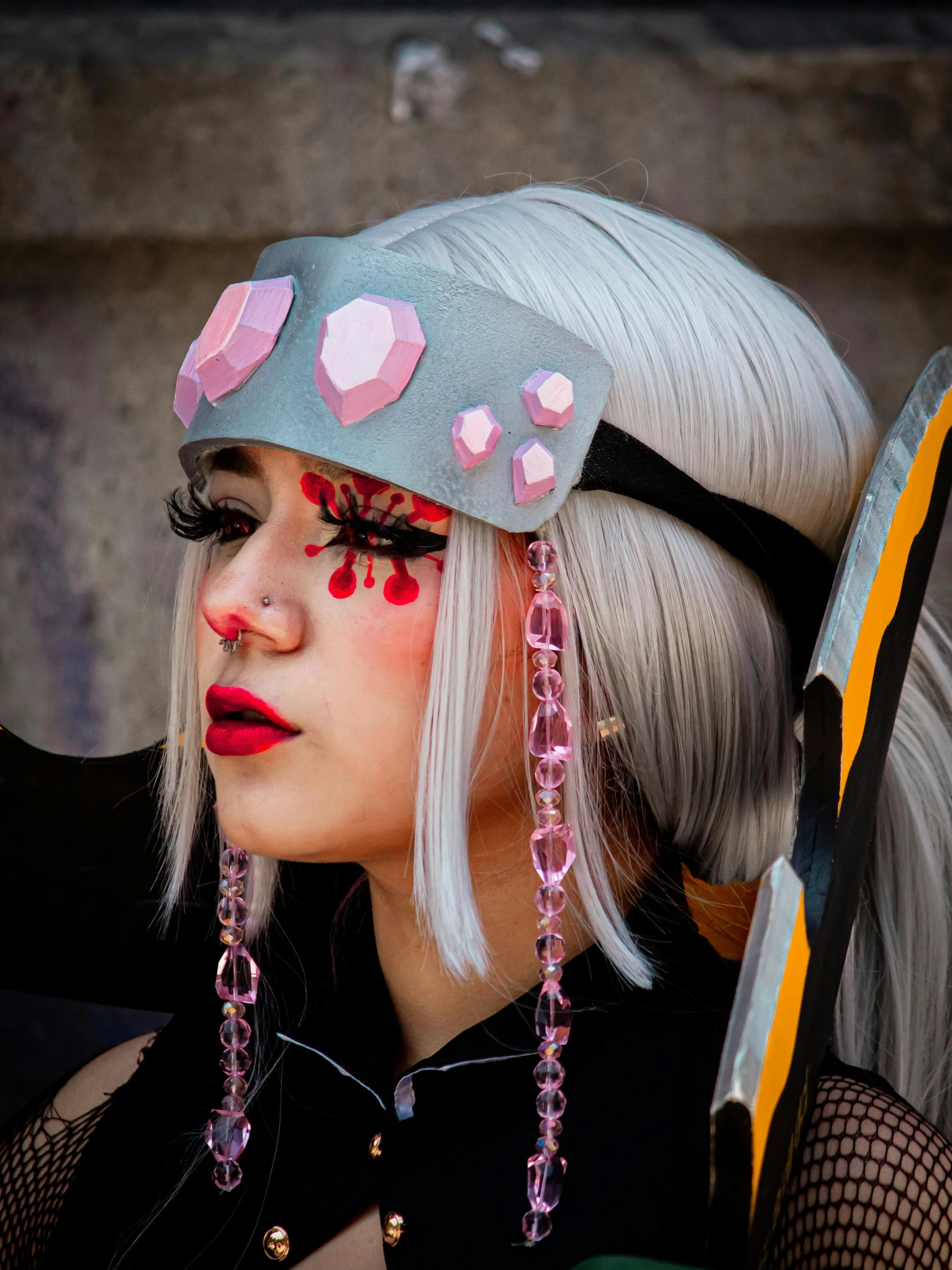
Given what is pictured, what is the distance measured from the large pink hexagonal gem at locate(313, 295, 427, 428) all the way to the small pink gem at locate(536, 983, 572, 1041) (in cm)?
48

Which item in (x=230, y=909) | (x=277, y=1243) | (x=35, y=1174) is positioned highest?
(x=230, y=909)

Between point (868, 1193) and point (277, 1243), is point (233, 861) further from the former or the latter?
point (868, 1193)

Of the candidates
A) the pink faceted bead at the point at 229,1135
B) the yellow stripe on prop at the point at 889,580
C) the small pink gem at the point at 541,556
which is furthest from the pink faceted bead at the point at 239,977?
the yellow stripe on prop at the point at 889,580

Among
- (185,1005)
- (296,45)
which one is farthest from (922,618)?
(296,45)

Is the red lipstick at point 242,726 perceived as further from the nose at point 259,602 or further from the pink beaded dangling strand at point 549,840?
the pink beaded dangling strand at point 549,840

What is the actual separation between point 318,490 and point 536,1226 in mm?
592

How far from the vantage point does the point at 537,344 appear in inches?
36.7

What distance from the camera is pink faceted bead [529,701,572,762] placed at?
36.7 inches

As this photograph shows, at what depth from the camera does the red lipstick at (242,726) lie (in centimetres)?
95

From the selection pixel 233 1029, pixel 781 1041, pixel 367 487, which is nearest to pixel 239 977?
pixel 233 1029

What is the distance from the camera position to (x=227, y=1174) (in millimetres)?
1059

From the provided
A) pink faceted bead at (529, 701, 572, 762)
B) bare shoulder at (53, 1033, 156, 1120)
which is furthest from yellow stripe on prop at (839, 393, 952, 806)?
bare shoulder at (53, 1033, 156, 1120)

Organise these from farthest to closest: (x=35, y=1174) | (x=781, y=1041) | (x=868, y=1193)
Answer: (x=35, y=1174) → (x=868, y=1193) → (x=781, y=1041)

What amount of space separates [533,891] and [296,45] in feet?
4.44
